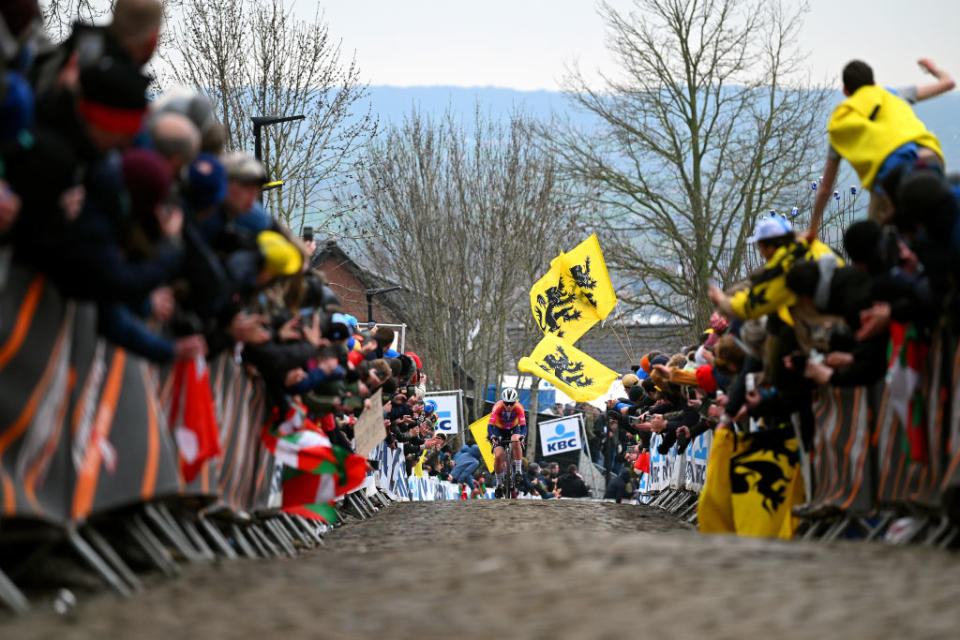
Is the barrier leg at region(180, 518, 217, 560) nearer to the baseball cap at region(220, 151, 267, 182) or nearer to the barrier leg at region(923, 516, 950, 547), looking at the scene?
the baseball cap at region(220, 151, 267, 182)

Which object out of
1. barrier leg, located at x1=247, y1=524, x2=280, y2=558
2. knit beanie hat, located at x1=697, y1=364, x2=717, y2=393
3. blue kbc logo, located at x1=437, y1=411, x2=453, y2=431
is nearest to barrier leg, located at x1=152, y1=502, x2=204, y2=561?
barrier leg, located at x1=247, y1=524, x2=280, y2=558

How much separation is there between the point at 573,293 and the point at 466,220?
1042 inches

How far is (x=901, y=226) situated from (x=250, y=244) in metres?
3.66

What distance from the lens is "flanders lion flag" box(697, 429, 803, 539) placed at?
1141 cm

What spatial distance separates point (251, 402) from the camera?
1050 centimetres

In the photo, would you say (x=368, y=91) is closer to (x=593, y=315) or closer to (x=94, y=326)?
(x=593, y=315)

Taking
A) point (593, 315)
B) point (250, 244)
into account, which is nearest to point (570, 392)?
point (593, 315)

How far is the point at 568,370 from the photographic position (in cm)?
2592

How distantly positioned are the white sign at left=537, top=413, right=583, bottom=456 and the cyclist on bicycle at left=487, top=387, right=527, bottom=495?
3.44 meters

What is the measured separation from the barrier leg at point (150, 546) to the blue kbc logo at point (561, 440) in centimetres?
2796

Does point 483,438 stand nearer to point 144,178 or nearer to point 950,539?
point 950,539

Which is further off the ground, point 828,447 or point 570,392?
point 828,447

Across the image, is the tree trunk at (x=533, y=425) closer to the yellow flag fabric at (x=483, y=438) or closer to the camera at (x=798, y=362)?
the yellow flag fabric at (x=483, y=438)

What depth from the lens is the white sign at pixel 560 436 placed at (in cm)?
3525
